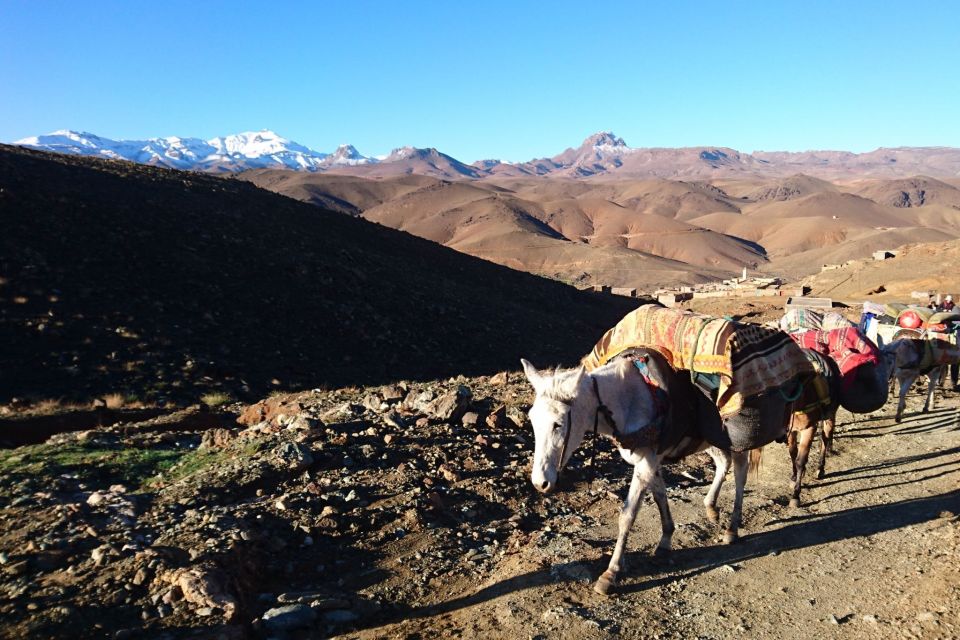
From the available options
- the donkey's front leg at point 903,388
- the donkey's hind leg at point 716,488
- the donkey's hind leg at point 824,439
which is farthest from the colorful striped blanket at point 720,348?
the donkey's front leg at point 903,388

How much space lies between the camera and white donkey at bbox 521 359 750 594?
4328 mm

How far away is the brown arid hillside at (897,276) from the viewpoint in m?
31.5

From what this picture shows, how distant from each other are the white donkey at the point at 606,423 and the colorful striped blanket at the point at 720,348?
1.70 feet

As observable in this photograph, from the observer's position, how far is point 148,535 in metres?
5.32

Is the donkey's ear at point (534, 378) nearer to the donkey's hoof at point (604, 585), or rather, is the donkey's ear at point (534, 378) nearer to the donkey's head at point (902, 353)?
the donkey's hoof at point (604, 585)

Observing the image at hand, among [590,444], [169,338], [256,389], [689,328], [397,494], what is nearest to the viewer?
[689,328]

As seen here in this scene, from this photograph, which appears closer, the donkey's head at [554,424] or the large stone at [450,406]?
the donkey's head at [554,424]

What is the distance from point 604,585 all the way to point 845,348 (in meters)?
5.16

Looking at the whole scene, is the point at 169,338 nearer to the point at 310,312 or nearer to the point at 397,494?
the point at 310,312

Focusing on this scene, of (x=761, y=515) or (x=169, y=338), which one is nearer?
(x=761, y=515)

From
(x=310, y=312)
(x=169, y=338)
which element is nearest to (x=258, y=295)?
(x=310, y=312)

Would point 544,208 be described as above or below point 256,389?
above

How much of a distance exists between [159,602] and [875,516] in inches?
264

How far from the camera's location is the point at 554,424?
4328mm
